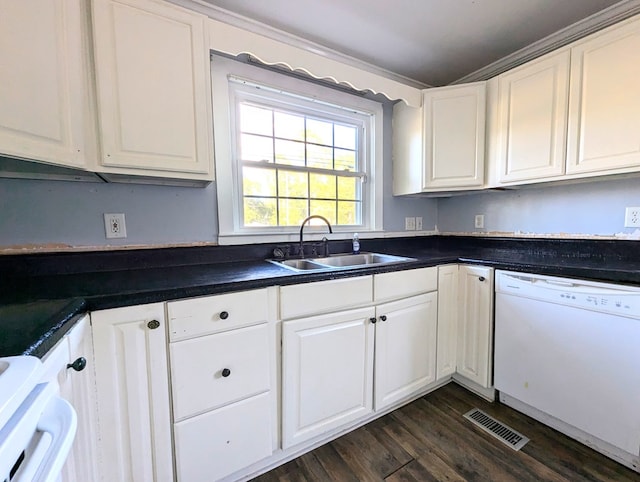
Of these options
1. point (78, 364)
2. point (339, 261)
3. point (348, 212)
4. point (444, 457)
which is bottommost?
point (444, 457)

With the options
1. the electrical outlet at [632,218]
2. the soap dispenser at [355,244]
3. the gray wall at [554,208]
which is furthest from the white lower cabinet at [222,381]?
the electrical outlet at [632,218]

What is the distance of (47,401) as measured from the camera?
1.76 feet

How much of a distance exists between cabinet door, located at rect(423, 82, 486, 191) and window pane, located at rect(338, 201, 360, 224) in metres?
0.54

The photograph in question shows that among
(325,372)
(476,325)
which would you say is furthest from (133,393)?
(476,325)

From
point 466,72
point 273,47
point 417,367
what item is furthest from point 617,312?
point 273,47

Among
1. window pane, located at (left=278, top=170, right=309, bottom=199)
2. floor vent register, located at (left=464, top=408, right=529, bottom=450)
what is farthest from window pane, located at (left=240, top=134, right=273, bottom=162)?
floor vent register, located at (left=464, top=408, right=529, bottom=450)

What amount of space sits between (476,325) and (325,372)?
3.48 feet

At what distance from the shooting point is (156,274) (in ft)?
4.33

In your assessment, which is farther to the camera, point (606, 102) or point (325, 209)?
point (325, 209)

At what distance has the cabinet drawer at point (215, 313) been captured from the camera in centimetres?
106

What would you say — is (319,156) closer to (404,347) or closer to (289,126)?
(289,126)

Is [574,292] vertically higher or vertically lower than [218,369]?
higher

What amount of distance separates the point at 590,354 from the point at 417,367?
83 cm

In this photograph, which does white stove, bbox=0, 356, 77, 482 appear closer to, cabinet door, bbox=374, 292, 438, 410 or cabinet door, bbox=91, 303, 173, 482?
cabinet door, bbox=91, 303, 173, 482
